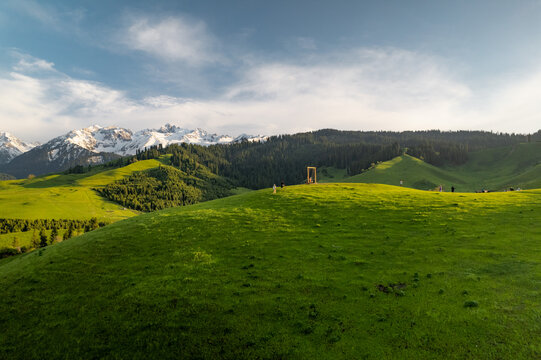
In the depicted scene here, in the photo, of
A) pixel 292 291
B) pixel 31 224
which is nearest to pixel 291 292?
pixel 292 291

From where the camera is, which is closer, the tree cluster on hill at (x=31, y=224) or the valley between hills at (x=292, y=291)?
the valley between hills at (x=292, y=291)

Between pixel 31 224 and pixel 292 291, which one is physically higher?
pixel 292 291

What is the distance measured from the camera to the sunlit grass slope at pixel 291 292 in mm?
13859

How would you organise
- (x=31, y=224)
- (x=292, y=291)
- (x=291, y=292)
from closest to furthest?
(x=291, y=292), (x=292, y=291), (x=31, y=224)

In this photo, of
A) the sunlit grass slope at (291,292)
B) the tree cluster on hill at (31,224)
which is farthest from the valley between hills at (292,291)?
the tree cluster on hill at (31,224)

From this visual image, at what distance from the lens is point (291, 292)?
1827 centimetres

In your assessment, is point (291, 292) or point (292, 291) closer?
point (291, 292)

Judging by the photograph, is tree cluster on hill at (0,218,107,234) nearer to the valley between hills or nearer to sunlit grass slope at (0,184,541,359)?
sunlit grass slope at (0,184,541,359)

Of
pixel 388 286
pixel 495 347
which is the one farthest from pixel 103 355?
pixel 495 347

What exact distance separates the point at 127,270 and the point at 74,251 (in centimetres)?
1075

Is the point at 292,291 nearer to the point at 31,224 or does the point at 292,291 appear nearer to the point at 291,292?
the point at 291,292

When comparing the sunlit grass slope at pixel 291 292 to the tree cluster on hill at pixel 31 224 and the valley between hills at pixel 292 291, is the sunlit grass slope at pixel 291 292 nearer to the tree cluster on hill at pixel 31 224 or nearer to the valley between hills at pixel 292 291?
the valley between hills at pixel 292 291

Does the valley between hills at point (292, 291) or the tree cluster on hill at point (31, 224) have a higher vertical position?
the valley between hills at point (292, 291)

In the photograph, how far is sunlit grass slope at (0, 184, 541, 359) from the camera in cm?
1386
